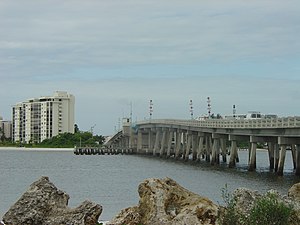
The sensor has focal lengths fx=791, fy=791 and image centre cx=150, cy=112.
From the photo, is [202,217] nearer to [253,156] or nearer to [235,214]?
[235,214]

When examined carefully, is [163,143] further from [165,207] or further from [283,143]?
[165,207]

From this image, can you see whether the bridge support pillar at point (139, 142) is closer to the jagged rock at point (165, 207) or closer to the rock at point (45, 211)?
the jagged rock at point (165, 207)

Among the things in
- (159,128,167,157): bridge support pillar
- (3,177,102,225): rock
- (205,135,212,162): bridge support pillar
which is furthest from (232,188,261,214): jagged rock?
(159,128,167,157): bridge support pillar

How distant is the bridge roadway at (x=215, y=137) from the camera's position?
75.8m

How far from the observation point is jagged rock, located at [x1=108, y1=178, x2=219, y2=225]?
25406 millimetres

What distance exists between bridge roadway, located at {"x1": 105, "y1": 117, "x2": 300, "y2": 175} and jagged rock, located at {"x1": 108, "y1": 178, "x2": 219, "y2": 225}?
43614mm

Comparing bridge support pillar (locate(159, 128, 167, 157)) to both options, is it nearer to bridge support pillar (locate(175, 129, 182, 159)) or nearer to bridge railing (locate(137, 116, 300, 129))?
bridge support pillar (locate(175, 129, 182, 159))

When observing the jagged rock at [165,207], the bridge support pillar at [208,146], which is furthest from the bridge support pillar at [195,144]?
the jagged rock at [165,207]

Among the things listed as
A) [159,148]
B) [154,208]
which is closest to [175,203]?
[154,208]

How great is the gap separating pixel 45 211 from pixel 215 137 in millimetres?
82519

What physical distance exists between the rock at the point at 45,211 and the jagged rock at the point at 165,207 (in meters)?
1.40

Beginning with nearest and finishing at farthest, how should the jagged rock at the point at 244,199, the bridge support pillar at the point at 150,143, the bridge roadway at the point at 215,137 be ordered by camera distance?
the jagged rock at the point at 244,199
the bridge roadway at the point at 215,137
the bridge support pillar at the point at 150,143

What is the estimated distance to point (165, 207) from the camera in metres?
26.9

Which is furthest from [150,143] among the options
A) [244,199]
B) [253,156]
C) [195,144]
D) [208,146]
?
[244,199]
